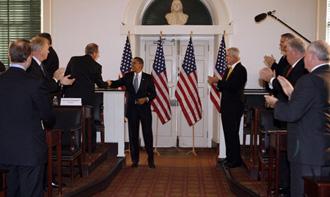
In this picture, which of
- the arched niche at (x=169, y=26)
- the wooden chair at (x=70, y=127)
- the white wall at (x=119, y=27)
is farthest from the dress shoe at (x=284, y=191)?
the arched niche at (x=169, y=26)

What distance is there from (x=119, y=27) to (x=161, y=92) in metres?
1.76

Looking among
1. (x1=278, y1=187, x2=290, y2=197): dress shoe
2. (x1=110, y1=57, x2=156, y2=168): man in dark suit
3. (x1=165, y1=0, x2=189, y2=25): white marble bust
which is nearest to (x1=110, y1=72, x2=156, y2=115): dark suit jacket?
(x1=110, y1=57, x2=156, y2=168): man in dark suit

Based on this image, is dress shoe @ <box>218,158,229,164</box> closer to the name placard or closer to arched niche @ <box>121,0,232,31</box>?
the name placard

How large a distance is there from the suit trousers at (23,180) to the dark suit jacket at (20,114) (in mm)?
79

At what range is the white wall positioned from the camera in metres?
9.94

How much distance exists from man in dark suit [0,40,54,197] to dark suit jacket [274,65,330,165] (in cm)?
192

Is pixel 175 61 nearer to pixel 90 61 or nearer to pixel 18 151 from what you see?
pixel 90 61

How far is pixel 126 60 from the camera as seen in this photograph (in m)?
9.82

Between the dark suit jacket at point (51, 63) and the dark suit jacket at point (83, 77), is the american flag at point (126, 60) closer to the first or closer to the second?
the dark suit jacket at point (83, 77)

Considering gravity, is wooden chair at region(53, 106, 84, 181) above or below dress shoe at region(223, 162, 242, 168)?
above

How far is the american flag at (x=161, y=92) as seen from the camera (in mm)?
9648

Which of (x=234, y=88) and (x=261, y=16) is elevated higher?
(x=261, y=16)

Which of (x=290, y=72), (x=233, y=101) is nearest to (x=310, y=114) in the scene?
(x=290, y=72)

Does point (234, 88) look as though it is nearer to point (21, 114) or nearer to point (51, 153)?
point (51, 153)
